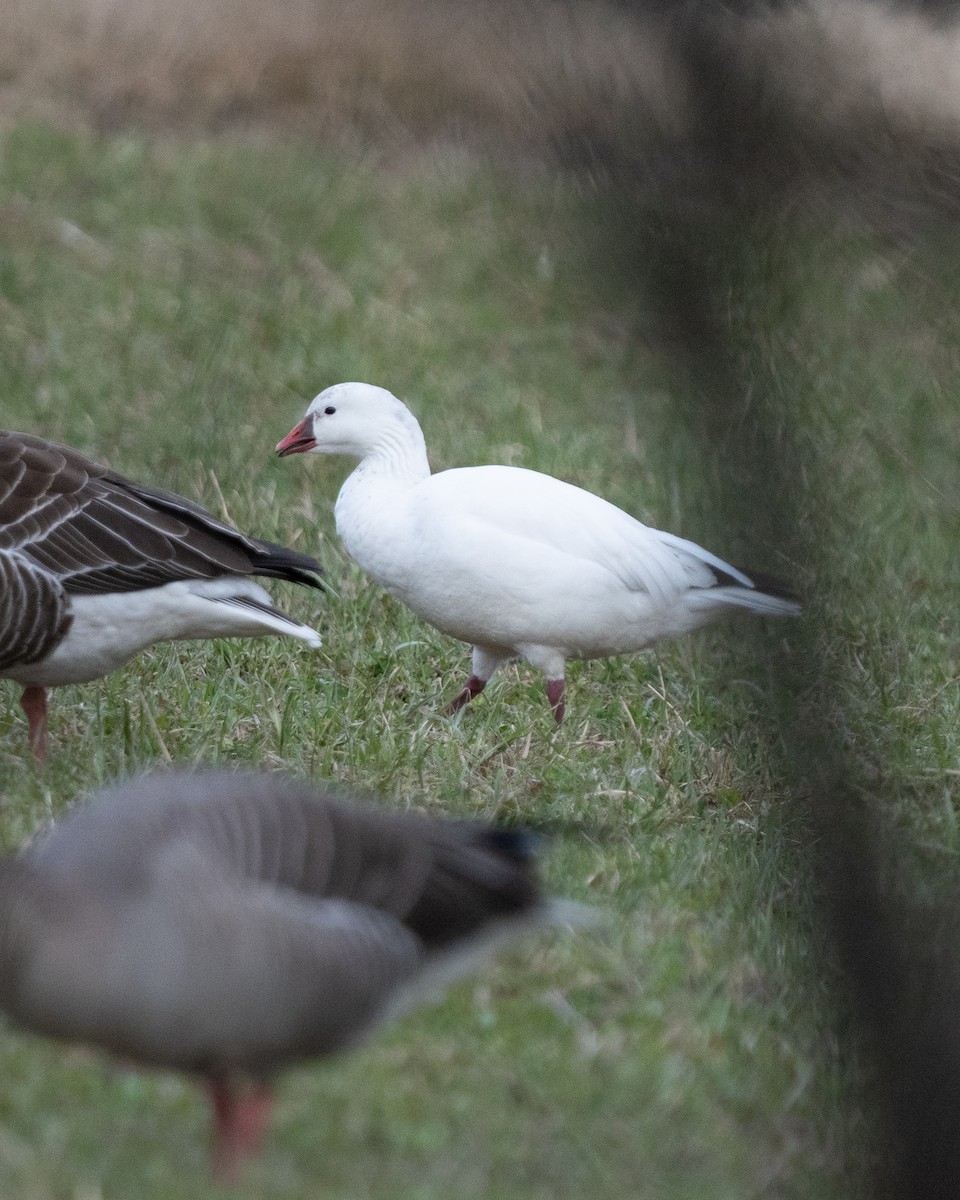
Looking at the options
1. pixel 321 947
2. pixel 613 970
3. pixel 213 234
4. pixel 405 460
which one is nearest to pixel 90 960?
pixel 321 947

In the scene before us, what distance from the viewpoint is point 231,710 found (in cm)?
450

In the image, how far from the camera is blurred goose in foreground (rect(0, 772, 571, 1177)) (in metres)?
2.26

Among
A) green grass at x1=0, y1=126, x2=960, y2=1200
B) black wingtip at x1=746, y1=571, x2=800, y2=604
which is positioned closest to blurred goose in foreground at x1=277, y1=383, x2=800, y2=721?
green grass at x1=0, y1=126, x2=960, y2=1200

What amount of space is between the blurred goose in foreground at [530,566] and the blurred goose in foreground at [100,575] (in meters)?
0.28

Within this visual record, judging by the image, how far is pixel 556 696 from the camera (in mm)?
4457

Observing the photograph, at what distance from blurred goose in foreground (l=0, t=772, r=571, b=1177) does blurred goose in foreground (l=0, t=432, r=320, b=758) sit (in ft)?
5.10

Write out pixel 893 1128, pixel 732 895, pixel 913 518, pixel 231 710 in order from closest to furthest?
pixel 893 1128 → pixel 732 895 → pixel 231 710 → pixel 913 518

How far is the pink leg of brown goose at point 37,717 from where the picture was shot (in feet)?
13.6

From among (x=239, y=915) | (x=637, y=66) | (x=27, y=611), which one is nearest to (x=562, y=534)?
(x=27, y=611)

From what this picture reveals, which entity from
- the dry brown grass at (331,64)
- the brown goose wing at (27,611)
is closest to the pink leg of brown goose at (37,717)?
the brown goose wing at (27,611)

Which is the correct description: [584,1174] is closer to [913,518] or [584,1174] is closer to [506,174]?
[506,174]

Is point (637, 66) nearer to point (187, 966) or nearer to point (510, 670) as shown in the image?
point (187, 966)

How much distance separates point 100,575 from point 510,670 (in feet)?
4.68

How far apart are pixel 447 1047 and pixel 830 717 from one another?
1.94 metres
